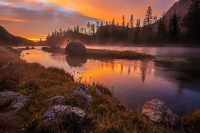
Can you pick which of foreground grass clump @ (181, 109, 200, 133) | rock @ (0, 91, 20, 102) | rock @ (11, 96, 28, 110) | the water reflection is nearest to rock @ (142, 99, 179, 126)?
foreground grass clump @ (181, 109, 200, 133)

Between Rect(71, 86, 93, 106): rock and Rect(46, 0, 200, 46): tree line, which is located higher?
Rect(46, 0, 200, 46): tree line

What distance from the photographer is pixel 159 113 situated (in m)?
7.02

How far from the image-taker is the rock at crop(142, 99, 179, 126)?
678 cm

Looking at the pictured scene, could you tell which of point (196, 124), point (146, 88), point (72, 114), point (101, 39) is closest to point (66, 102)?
point (72, 114)

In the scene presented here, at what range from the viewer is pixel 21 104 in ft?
22.0

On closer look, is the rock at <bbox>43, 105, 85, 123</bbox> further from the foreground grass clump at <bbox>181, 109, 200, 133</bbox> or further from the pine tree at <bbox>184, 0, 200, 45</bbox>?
the pine tree at <bbox>184, 0, 200, 45</bbox>

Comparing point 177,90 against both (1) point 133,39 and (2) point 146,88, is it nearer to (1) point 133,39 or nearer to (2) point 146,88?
(2) point 146,88

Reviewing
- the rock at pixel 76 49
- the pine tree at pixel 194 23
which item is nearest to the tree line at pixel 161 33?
the pine tree at pixel 194 23

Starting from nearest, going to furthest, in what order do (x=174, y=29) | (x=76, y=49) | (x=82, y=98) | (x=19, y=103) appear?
1. (x=19, y=103)
2. (x=82, y=98)
3. (x=76, y=49)
4. (x=174, y=29)

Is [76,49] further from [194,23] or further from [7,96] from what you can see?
[194,23]

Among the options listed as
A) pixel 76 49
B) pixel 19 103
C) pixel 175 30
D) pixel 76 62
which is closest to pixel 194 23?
pixel 175 30

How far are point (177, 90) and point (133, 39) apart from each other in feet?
305

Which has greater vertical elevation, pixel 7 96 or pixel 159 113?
pixel 7 96

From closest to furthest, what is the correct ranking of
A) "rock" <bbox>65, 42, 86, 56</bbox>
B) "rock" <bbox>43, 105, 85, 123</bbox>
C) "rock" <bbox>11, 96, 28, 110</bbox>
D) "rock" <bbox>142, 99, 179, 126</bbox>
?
1. "rock" <bbox>43, 105, 85, 123</bbox>
2. "rock" <bbox>11, 96, 28, 110</bbox>
3. "rock" <bbox>142, 99, 179, 126</bbox>
4. "rock" <bbox>65, 42, 86, 56</bbox>
